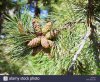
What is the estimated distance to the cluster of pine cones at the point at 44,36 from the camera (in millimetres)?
1145

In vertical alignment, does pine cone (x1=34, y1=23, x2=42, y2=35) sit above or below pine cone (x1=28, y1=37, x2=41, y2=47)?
above

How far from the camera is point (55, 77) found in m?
1.18

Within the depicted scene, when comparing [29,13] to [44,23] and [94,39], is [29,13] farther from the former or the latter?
[94,39]

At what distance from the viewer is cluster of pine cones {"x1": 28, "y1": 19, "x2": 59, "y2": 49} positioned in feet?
3.76

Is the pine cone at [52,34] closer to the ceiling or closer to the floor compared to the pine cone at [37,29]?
closer to the floor

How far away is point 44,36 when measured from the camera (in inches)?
46.0

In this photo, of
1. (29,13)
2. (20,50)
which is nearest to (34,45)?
(20,50)

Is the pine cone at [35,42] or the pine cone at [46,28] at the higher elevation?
the pine cone at [46,28]

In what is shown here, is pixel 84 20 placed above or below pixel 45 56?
above

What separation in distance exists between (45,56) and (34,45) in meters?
0.09

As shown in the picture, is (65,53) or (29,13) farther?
(29,13)

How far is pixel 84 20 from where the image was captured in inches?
46.8

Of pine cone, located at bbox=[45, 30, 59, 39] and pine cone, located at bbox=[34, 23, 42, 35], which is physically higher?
pine cone, located at bbox=[34, 23, 42, 35]

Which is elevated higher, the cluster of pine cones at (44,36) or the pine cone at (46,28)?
the pine cone at (46,28)
